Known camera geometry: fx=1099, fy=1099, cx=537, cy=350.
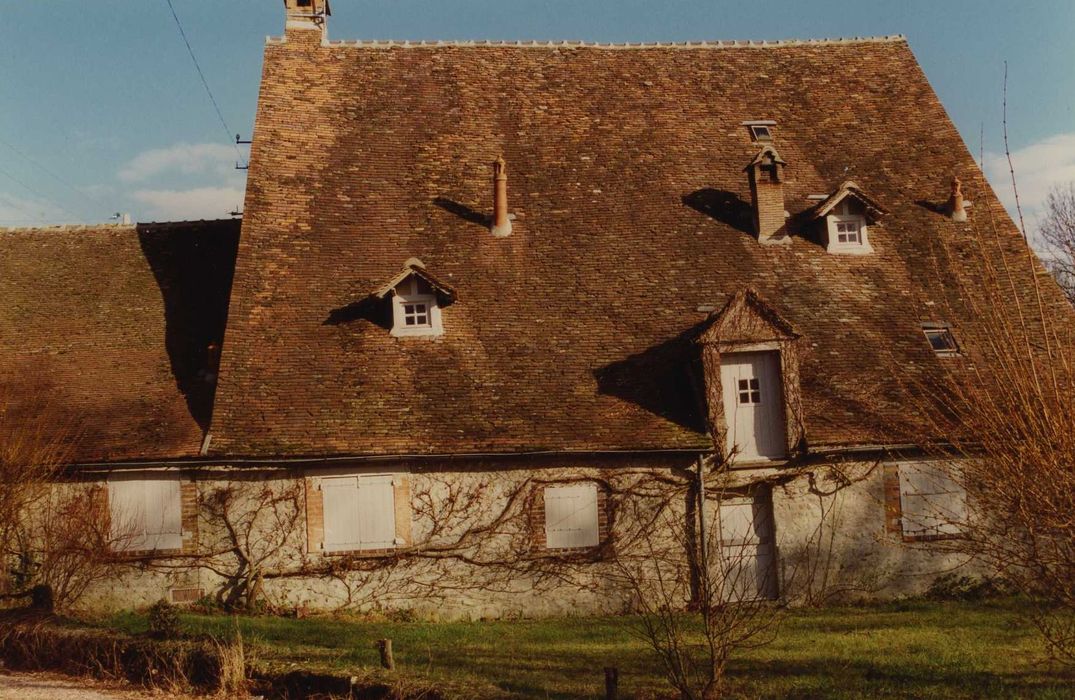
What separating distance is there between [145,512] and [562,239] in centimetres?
934

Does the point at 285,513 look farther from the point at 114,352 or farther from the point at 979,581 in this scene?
the point at 979,581

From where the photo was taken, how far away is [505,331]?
20.2 m

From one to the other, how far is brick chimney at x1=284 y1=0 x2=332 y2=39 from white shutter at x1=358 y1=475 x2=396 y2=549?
40.2 feet

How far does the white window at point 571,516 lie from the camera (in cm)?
1864

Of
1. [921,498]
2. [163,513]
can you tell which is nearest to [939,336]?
[921,498]

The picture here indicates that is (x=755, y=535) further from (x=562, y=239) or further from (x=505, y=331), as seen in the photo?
(x=562, y=239)

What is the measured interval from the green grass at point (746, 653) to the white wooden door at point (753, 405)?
290 centimetres

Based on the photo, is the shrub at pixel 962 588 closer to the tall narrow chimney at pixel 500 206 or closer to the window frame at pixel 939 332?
the window frame at pixel 939 332

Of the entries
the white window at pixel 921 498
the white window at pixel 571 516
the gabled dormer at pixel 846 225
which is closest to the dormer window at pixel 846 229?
the gabled dormer at pixel 846 225

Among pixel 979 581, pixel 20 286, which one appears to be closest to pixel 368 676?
pixel 979 581

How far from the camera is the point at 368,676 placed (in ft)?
33.7

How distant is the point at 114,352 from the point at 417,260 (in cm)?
627

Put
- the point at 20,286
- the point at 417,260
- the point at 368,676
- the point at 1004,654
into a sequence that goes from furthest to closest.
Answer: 1. the point at 20,286
2. the point at 417,260
3. the point at 1004,654
4. the point at 368,676

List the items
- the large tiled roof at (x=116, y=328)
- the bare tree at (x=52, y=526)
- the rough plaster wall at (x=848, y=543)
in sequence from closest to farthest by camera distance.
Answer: the bare tree at (x=52, y=526) < the rough plaster wall at (x=848, y=543) < the large tiled roof at (x=116, y=328)
